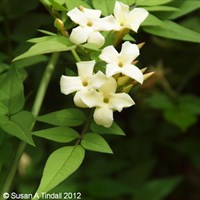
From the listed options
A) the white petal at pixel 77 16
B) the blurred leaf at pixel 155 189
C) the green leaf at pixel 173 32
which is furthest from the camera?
the blurred leaf at pixel 155 189

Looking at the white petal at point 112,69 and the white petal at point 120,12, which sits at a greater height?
the white petal at point 120,12

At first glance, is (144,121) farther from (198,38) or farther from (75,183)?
(198,38)

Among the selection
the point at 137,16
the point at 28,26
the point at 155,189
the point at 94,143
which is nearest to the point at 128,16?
the point at 137,16

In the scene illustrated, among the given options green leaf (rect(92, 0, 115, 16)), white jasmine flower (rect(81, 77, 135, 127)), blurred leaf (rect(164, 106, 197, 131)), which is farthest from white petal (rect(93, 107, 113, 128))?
blurred leaf (rect(164, 106, 197, 131))

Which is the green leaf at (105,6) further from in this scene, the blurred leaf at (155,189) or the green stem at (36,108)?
the blurred leaf at (155,189)

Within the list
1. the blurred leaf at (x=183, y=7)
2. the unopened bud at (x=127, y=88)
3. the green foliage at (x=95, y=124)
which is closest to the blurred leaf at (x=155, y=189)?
the green foliage at (x=95, y=124)

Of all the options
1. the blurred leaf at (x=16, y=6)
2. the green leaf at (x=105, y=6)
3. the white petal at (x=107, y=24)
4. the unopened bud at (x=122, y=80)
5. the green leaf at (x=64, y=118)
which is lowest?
the blurred leaf at (x=16, y=6)

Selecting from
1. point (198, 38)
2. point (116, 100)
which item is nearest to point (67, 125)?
point (116, 100)
